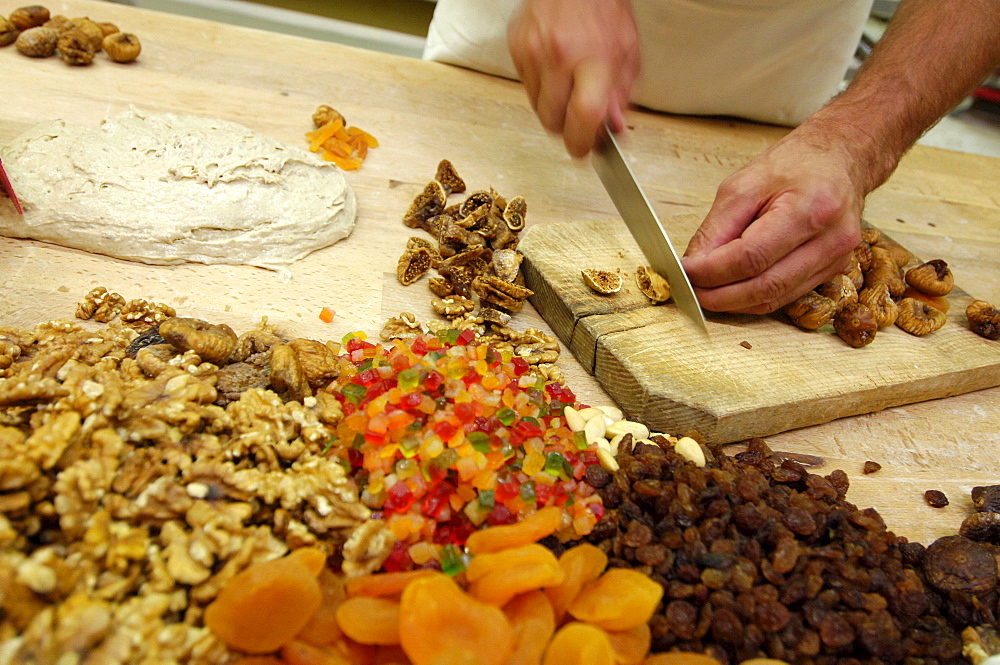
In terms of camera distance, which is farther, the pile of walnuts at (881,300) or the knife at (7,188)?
the pile of walnuts at (881,300)

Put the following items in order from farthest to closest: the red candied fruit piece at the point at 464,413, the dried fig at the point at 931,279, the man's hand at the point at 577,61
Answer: the dried fig at the point at 931,279, the man's hand at the point at 577,61, the red candied fruit piece at the point at 464,413

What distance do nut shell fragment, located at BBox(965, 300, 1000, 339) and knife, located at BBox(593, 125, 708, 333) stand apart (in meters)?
0.81

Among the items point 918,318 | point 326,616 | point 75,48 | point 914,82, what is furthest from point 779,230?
point 75,48

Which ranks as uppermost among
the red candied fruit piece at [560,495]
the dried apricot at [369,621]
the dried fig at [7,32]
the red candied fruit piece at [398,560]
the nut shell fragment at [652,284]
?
the nut shell fragment at [652,284]

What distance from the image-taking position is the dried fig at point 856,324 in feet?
5.35

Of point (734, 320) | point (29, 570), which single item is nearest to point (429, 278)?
point (734, 320)

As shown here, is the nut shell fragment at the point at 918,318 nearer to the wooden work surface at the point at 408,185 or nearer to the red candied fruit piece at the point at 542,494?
the wooden work surface at the point at 408,185

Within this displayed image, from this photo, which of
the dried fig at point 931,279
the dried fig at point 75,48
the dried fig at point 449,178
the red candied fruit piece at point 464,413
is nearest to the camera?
the red candied fruit piece at point 464,413

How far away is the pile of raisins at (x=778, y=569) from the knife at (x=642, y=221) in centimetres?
43

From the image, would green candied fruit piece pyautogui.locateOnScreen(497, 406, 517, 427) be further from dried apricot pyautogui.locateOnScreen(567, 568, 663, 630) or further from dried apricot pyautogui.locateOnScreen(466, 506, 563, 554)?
dried apricot pyautogui.locateOnScreen(567, 568, 663, 630)

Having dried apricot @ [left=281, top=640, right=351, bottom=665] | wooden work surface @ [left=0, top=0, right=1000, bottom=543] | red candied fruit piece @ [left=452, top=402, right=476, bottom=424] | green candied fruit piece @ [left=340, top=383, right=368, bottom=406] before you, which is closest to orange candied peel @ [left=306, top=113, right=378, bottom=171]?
wooden work surface @ [left=0, top=0, right=1000, bottom=543]

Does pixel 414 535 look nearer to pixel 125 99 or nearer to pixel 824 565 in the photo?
pixel 824 565

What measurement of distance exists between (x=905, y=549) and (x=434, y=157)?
161cm

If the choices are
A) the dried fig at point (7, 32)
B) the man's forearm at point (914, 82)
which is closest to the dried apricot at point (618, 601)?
the man's forearm at point (914, 82)
